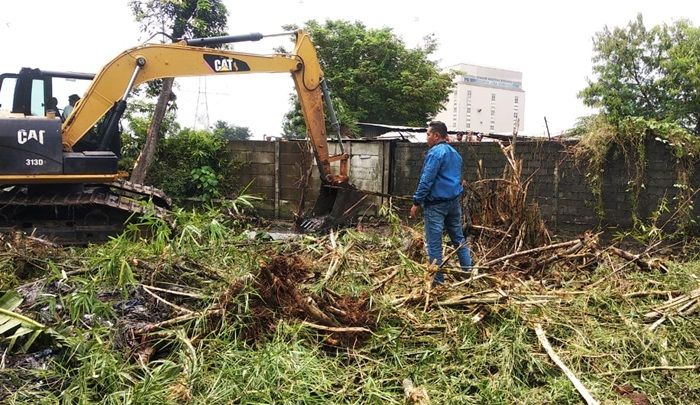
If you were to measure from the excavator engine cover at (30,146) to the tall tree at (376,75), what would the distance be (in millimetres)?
15377

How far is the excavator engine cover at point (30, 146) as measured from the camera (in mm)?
6254

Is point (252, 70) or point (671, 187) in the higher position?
point (252, 70)

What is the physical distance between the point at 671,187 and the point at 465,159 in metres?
3.01

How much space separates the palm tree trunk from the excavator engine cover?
422 centimetres

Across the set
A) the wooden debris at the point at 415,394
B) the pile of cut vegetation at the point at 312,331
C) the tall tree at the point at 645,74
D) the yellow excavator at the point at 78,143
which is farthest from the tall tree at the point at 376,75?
the wooden debris at the point at 415,394

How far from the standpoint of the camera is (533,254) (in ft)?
16.9

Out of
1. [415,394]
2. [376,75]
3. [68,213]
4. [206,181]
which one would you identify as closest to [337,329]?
[415,394]

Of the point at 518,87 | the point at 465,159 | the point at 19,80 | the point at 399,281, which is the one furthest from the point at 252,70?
the point at 518,87

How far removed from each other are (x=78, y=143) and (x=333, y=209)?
3.55 metres

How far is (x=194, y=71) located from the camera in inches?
285

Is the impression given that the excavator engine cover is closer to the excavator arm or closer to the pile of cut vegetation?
the excavator arm

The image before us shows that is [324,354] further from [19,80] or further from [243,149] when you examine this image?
[243,149]

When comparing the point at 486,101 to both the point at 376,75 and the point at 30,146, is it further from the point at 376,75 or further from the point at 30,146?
the point at 30,146

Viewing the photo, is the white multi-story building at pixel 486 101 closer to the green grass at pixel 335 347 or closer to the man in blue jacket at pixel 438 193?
the man in blue jacket at pixel 438 193
